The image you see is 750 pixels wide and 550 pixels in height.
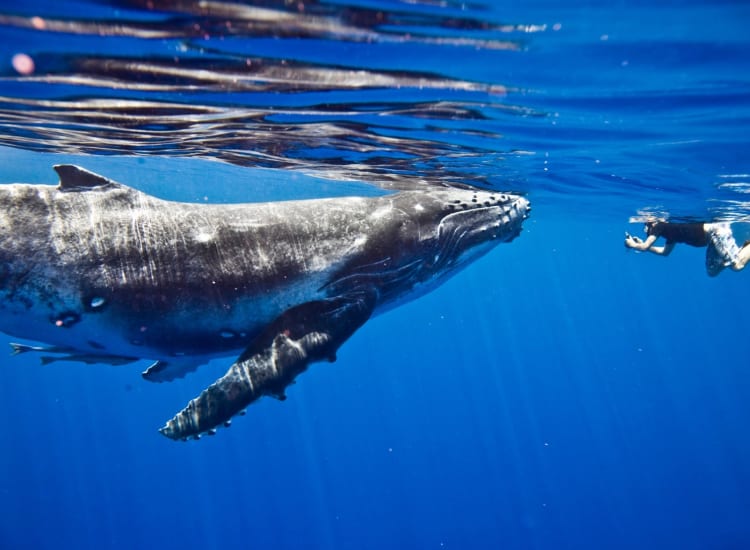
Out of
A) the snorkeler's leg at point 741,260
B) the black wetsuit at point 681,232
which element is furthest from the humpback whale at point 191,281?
the black wetsuit at point 681,232

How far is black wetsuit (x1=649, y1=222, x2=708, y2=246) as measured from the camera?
15898mm

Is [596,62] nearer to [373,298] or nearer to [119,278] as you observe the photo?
[373,298]

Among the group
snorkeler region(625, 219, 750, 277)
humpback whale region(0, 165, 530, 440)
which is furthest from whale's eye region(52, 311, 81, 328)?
snorkeler region(625, 219, 750, 277)

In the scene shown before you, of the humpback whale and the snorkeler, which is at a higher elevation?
the humpback whale

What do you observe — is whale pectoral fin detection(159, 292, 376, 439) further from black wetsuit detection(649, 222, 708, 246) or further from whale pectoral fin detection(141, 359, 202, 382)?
black wetsuit detection(649, 222, 708, 246)

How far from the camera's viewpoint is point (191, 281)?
6281 mm

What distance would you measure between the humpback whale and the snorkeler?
10327 mm

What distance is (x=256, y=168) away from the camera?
18328 millimetres

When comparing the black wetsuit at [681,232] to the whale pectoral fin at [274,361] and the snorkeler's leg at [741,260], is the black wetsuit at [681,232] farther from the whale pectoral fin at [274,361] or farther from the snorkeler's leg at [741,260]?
the whale pectoral fin at [274,361]

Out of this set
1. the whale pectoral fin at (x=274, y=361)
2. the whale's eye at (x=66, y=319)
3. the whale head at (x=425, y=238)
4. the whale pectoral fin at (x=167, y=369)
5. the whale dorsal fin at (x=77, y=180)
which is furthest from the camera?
the whale pectoral fin at (x=167, y=369)

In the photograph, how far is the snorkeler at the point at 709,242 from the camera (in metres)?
13.7

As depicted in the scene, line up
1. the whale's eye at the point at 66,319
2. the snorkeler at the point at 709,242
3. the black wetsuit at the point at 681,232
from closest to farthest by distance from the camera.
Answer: the whale's eye at the point at 66,319 → the snorkeler at the point at 709,242 → the black wetsuit at the point at 681,232

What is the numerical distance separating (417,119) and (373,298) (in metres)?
6.27

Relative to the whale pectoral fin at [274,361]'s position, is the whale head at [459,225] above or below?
above
